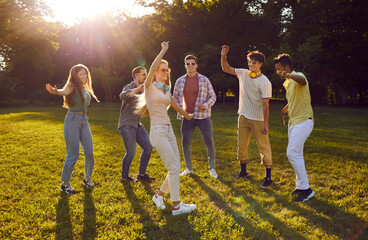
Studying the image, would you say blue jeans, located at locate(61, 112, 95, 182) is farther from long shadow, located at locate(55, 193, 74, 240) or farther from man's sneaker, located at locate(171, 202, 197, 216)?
man's sneaker, located at locate(171, 202, 197, 216)

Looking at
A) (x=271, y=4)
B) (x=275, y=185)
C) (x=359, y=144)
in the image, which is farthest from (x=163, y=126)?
(x=271, y=4)

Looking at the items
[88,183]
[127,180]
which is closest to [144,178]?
[127,180]

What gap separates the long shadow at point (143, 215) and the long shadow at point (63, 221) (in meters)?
1.00

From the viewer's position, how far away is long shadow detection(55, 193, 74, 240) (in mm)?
3721

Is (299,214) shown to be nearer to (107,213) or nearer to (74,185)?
(107,213)

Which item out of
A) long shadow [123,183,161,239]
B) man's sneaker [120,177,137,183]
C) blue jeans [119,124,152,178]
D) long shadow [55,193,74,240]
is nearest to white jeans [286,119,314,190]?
long shadow [123,183,161,239]

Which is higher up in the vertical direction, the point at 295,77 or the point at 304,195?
the point at 295,77

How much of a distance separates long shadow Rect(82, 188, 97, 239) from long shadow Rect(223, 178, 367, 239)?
2635 millimetres

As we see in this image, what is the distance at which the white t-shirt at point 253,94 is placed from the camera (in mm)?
5395

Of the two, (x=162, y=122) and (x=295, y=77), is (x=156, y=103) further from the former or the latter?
(x=295, y=77)

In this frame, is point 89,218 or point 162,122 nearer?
point 162,122

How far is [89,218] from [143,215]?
819mm

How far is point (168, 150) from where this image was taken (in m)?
4.04

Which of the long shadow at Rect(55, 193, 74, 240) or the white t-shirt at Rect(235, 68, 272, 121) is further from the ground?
the white t-shirt at Rect(235, 68, 272, 121)
